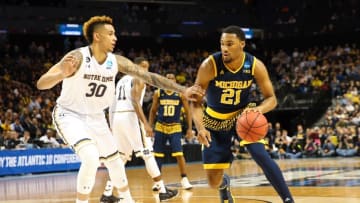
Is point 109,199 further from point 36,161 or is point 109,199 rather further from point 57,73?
point 36,161

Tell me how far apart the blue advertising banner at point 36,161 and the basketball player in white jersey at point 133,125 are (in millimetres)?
7886

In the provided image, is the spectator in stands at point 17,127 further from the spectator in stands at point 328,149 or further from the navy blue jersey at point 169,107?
the spectator in stands at point 328,149

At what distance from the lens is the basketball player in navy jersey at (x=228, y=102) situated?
7.39 metres

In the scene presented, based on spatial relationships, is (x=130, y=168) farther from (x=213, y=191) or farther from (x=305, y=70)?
(x=305, y=70)

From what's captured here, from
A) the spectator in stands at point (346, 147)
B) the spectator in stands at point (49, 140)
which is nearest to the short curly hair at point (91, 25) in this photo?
the spectator in stands at point (49, 140)

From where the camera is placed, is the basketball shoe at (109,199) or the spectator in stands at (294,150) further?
the spectator in stands at (294,150)

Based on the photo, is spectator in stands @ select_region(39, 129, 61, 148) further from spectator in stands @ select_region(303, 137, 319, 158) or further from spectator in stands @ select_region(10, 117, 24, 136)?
spectator in stands @ select_region(303, 137, 319, 158)

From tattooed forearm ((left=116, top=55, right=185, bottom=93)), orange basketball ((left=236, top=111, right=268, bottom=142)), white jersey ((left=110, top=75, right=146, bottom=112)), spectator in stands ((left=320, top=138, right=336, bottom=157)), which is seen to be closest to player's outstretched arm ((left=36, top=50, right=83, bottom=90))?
tattooed forearm ((left=116, top=55, right=185, bottom=93))

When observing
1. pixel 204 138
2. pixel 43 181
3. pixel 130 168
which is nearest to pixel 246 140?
pixel 204 138

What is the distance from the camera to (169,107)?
505 inches

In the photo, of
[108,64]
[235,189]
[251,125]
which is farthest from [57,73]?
[235,189]

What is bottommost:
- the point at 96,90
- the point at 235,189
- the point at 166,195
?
the point at 235,189

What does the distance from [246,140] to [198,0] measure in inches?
1093

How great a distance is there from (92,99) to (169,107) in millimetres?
5238
